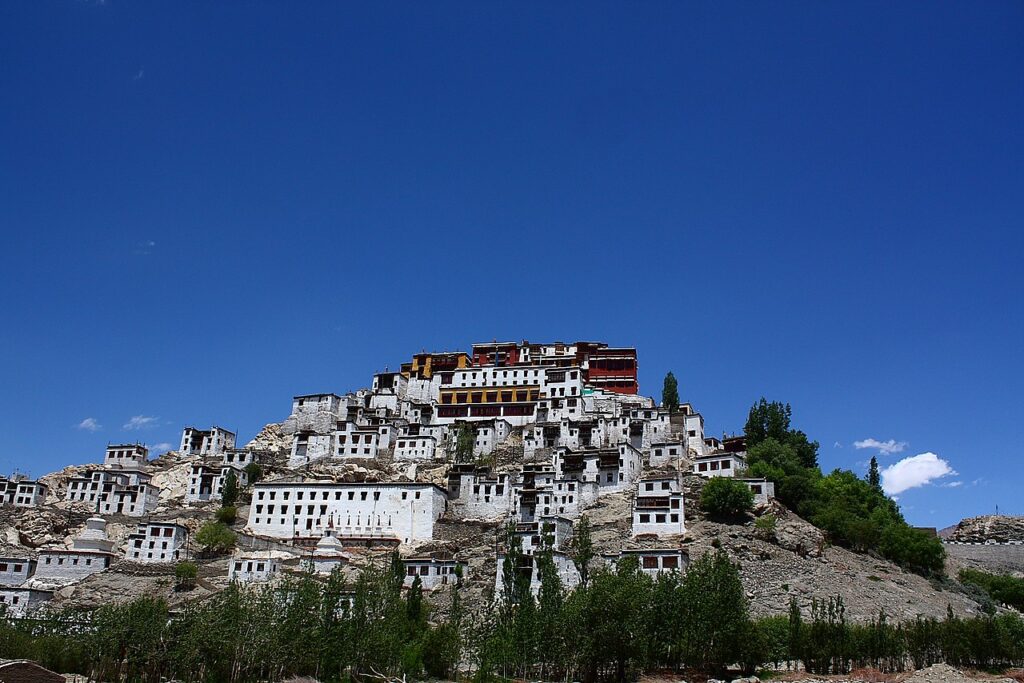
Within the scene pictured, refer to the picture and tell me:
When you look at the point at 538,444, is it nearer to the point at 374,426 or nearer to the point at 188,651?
the point at 374,426

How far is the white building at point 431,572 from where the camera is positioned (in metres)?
63.3

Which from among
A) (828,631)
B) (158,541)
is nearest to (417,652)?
(828,631)

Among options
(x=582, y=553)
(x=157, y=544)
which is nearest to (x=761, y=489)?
(x=582, y=553)

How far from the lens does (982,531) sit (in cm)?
9725

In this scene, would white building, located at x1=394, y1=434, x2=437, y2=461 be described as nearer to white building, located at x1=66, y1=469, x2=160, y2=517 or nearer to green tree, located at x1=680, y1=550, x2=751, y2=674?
white building, located at x1=66, y1=469, x2=160, y2=517

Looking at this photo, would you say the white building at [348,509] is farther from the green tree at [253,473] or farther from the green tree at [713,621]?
the green tree at [713,621]

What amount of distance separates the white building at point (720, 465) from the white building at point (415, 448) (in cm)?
2543

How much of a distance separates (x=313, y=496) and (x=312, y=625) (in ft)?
108

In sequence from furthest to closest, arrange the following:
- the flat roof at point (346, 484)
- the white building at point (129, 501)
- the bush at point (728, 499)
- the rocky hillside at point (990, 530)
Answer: the rocky hillside at point (990, 530) < the white building at point (129, 501) < the flat roof at point (346, 484) < the bush at point (728, 499)

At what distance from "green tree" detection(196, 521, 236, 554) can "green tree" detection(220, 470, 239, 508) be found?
6.74m

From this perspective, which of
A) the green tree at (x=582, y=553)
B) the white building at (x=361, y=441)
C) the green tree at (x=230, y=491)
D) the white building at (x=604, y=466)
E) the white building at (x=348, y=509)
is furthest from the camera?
the white building at (x=361, y=441)

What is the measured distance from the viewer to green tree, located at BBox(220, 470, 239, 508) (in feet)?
255

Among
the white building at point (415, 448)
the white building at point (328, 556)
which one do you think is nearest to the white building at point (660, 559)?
the white building at point (328, 556)

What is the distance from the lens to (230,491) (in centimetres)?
7819
